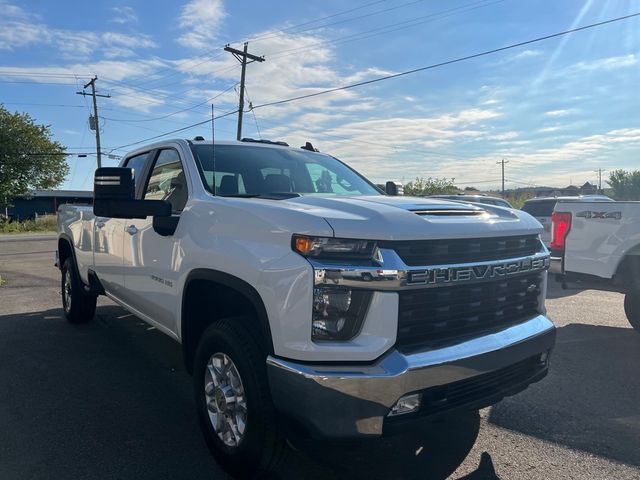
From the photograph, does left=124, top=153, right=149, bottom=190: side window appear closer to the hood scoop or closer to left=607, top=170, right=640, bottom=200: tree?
the hood scoop

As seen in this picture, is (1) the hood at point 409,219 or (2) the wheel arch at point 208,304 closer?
(1) the hood at point 409,219

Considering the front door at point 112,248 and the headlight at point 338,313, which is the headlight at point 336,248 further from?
the front door at point 112,248

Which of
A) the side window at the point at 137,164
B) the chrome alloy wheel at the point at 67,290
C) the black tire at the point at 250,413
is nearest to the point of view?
the black tire at the point at 250,413

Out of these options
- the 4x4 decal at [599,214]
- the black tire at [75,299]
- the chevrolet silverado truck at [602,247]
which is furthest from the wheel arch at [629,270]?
the black tire at [75,299]

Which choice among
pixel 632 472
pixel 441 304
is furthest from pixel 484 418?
pixel 441 304

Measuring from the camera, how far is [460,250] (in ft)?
8.96

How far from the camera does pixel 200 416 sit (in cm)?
321

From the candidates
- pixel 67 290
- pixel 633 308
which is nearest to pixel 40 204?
pixel 67 290

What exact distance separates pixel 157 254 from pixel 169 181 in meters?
0.62

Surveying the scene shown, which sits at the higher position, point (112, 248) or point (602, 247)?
point (112, 248)

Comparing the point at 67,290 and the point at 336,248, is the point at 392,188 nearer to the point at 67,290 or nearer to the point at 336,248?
the point at 336,248

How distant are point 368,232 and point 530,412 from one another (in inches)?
91.3

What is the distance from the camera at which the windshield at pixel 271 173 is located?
3.74m

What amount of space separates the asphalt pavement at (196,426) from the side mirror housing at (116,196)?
1.46 m
